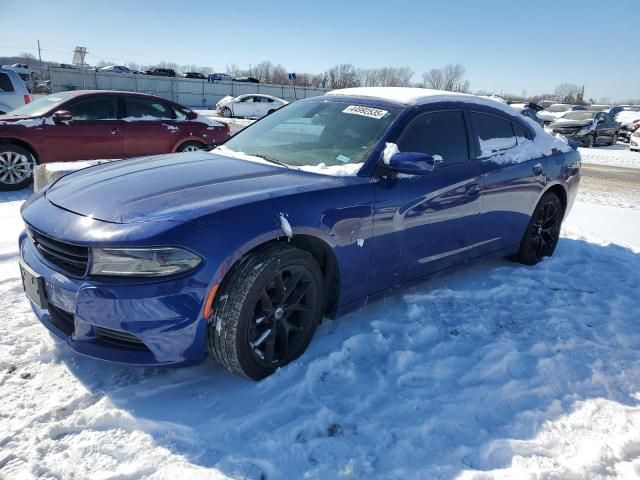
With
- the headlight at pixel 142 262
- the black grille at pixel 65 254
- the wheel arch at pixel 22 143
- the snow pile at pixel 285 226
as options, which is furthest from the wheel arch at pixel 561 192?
the wheel arch at pixel 22 143

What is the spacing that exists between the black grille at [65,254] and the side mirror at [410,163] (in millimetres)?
1813

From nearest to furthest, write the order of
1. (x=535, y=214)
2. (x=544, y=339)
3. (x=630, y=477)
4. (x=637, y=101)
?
(x=630, y=477) < (x=544, y=339) < (x=535, y=214) < (x=637, y=101)

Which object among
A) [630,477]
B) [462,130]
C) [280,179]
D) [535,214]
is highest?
[462,130]

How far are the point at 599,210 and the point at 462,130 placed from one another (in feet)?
15.8

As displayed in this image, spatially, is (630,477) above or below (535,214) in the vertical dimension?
below

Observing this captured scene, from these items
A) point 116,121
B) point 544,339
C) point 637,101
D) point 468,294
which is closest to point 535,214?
point 468,294

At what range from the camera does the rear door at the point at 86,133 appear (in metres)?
6.97

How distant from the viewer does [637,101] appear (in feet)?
402

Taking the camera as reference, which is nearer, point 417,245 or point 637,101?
point 417,245

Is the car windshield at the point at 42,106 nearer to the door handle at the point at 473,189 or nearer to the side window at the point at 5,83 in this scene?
the side window at the point at 5,83

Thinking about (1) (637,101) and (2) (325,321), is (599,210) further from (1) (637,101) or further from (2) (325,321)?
(1) (637,101)

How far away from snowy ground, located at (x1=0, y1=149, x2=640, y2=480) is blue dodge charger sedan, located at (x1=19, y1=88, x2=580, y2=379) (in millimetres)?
257

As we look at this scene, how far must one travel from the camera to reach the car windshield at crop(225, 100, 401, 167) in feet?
10.8

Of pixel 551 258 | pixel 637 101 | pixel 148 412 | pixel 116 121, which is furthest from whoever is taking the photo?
pixel 637 101
